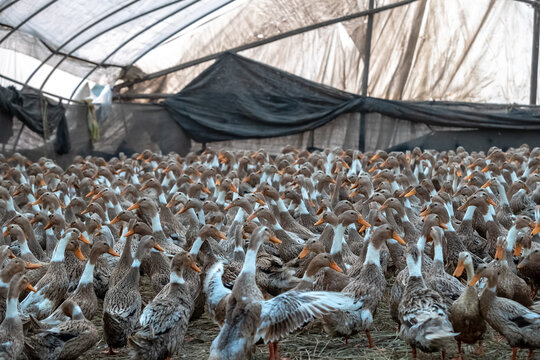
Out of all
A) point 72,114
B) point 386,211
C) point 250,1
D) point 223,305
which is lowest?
point 223,305

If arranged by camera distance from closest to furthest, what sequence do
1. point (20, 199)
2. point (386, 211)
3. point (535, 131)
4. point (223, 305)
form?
point (223, 305) → point (386, 211) → point (20, 199) → point (535, 131)

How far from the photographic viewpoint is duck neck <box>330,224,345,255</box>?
5.96 m

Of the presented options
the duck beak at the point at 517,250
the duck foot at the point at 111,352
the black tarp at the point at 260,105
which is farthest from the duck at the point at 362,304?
the black tarp at the point at 260,105

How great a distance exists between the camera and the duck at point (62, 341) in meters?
4.43

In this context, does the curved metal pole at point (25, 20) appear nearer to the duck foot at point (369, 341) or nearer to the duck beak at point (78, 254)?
the duck beak at point (78, 254)

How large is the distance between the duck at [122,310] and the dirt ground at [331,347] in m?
0.15

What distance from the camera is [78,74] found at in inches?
595

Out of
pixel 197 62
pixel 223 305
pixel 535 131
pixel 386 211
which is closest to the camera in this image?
pixel 223 305

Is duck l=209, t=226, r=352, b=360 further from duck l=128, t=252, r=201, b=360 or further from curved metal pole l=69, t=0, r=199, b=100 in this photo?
curved metal pole l=69, t=0, r=199, b=100

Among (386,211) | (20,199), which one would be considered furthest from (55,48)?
(386,211)

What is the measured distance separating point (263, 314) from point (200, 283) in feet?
3.95

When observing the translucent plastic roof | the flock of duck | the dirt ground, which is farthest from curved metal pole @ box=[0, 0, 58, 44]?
the dirt ground

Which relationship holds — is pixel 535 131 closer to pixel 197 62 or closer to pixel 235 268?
pixel 197 62

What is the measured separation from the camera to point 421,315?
443 centimetres
